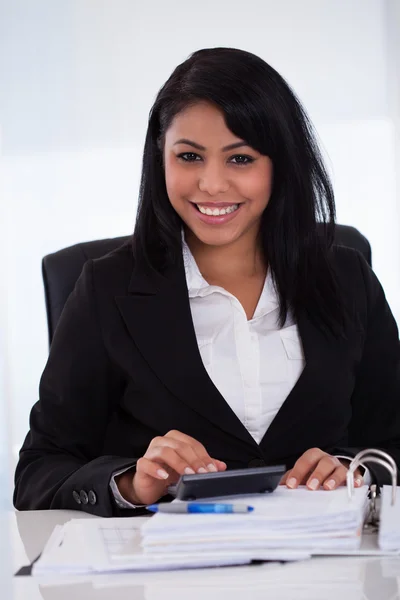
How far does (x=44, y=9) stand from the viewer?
4.59 meters

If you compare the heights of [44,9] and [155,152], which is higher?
[44,9]

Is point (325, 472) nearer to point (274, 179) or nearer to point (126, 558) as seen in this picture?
point (126, 558)

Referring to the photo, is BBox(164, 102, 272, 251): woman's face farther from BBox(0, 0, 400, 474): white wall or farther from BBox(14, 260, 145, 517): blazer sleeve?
BBox(0, 0, 400, 474): white wall

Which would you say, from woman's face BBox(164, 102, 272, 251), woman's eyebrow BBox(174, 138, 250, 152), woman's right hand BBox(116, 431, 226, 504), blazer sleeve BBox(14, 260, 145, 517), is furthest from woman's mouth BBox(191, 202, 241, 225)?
woman's right hand BBox(116, 431, 226, 504)

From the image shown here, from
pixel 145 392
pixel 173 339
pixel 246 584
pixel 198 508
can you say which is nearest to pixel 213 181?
pixel 173 339

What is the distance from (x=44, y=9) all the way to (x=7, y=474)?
224cm

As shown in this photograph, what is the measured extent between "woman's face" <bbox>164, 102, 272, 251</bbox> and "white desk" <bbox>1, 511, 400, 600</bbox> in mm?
825

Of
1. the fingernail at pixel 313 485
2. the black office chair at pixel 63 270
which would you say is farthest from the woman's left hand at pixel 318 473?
the black office chair at pixel 63 270

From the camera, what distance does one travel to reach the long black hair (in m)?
1.77

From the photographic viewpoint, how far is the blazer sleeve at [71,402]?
5.65 feet

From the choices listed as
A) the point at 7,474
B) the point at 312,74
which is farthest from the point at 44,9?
the point at 7,474

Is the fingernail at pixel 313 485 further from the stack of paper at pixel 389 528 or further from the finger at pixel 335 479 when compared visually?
the stack of paper at pixel 389 528

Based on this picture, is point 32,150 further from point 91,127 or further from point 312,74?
point 312,74

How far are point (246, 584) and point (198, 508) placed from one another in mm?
118
